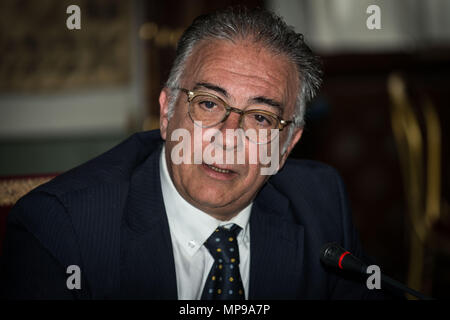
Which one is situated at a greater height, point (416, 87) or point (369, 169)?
point (416, 87)

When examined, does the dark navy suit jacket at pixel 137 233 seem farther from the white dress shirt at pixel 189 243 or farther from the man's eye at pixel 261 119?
the man's eye at pixel 261 119

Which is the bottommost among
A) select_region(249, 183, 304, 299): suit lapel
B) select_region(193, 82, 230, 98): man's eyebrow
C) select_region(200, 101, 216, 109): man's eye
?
select_region(249, 183, 304, 299): suit lapel

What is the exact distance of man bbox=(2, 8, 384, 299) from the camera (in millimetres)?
1217

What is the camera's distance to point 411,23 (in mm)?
4492

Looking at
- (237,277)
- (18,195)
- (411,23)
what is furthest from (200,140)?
(411,23)

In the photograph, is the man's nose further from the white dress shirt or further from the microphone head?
the microphone head

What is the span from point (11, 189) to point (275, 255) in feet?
3.26

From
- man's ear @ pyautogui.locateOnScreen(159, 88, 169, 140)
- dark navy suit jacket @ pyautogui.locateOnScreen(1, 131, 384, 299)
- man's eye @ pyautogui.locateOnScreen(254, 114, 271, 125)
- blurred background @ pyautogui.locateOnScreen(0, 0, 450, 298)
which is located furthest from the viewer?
blurred background @ pyautogui.locateOnScreen(0, 0, 450, 298)

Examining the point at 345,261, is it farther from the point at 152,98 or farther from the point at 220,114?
the point at 152,98

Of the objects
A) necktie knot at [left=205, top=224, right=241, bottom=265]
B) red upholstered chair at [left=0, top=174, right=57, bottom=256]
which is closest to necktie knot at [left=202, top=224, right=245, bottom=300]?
necktie knot at [left=205, top=224, right=241, bottom=265]

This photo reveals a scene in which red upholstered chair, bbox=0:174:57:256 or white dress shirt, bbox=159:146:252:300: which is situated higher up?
red upholstered chair, bbox=0:174:57:256

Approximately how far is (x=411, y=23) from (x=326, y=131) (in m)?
1.75

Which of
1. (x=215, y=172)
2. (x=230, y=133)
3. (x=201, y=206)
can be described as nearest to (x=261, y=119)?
(x=230, y=133)
